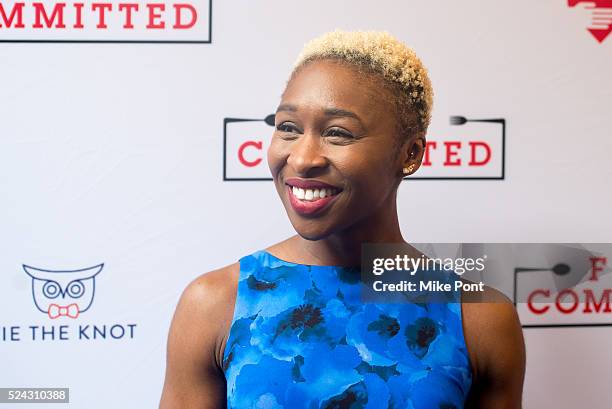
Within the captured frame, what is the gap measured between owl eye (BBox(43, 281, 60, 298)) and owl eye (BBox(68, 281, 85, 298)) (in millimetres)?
20

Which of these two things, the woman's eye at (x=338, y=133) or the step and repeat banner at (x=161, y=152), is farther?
the step and repeat banner at (x=161, y=152)

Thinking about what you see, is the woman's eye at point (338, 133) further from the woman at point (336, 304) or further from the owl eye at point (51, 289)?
the owl eye at point (51, 289)

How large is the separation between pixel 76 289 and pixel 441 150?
0.60 m

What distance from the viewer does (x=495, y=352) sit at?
1.06 metres

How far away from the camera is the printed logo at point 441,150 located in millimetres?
1227

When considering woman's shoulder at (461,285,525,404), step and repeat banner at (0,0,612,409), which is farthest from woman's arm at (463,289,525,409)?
step and repeat banner at (0,0,612,409)

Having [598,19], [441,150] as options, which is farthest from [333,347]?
[598,19]

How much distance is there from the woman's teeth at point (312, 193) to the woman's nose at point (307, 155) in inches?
1.0

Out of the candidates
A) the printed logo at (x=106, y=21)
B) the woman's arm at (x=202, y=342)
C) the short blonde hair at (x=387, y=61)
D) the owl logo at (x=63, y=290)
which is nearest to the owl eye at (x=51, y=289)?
the owl logo at (x=63, y=290)

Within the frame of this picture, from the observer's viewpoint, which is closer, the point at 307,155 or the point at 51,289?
the point at 307,155

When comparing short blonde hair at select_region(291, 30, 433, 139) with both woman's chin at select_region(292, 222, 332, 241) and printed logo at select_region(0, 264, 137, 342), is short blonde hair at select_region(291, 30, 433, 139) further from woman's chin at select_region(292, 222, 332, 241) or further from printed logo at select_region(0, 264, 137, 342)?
printed logo at select_region(0, 264, 137, 342)

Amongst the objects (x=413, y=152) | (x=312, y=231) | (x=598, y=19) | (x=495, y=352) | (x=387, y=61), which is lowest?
(x=495, y=352)

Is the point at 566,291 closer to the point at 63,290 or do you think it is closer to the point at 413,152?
the point at 413,152

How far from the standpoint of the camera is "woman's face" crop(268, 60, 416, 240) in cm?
98
